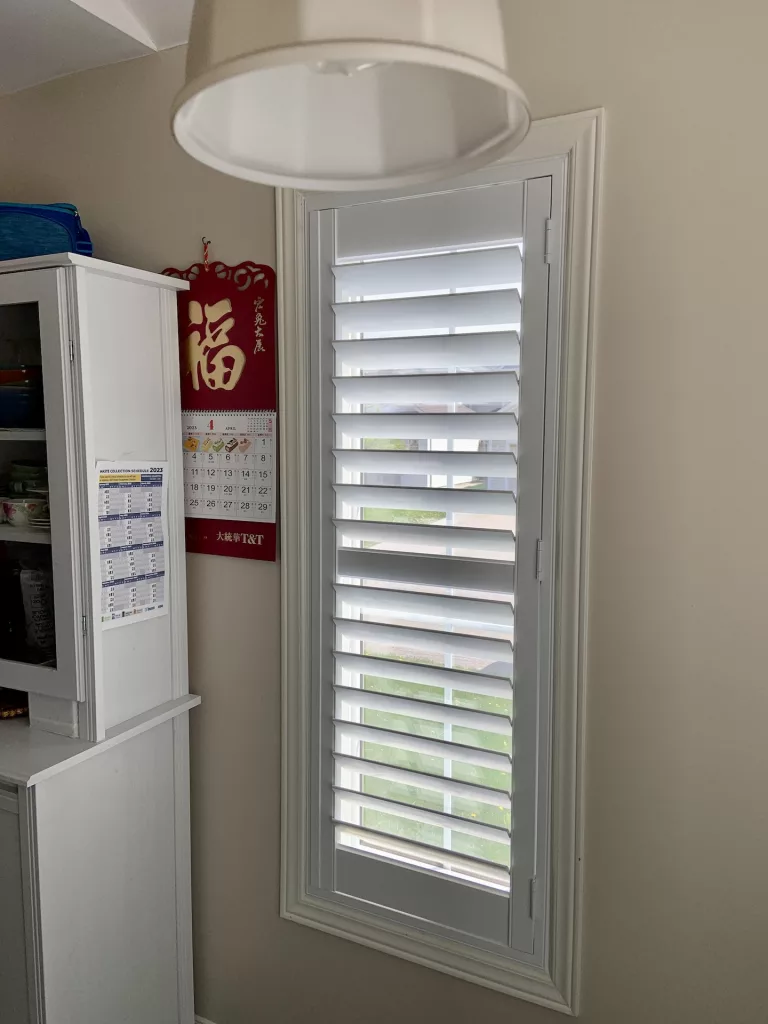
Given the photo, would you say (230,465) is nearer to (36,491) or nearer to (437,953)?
(36,491)

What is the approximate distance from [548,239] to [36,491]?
3.43 ft

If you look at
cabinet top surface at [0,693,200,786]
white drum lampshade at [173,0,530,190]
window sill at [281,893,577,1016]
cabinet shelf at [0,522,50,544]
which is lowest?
window sill at [281,893,577,1016]

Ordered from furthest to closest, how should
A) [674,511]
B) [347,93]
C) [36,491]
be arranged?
[36,491] → [674,511] → [347,93]

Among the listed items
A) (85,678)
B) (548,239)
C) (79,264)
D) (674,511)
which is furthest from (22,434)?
(674,511)

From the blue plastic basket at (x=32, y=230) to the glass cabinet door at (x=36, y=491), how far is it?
0.12m

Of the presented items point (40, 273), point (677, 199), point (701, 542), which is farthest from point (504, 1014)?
point (40, 273)

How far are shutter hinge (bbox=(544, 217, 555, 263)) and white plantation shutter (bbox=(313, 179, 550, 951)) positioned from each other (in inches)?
0.6

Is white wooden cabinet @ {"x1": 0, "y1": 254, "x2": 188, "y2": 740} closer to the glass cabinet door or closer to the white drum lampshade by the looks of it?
the glass cabinet door

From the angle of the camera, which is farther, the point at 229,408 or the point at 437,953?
the point at 229,408

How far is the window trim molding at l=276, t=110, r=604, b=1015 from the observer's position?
4.05 feet

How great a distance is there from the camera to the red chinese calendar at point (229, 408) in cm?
156

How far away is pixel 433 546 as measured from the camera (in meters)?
1.39

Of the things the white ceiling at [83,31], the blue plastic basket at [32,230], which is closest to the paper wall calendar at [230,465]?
the blue plastic basket at [32,230]

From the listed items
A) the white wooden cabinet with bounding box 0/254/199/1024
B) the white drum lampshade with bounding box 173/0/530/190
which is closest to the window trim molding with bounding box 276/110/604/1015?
the white wooden cabinet with bounding box 0/254/199/1024
